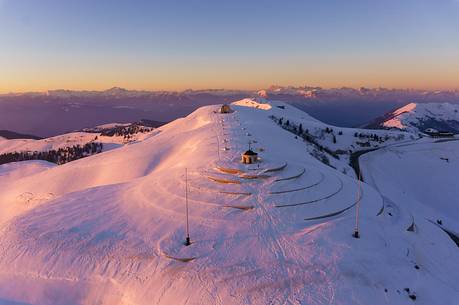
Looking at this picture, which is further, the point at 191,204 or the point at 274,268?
the point at 191,204

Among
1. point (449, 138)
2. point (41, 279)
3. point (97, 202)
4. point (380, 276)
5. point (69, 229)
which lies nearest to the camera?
point (380, 276)

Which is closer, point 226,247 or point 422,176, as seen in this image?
point 226,247

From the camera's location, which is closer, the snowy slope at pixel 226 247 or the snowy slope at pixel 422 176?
the snowy slope at pixel 226 247

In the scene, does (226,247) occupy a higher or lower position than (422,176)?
higher

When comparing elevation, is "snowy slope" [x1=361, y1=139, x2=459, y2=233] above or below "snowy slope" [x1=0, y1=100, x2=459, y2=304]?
below

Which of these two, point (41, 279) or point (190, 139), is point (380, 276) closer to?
point (41, 279)

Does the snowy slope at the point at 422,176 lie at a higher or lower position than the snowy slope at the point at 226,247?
lower

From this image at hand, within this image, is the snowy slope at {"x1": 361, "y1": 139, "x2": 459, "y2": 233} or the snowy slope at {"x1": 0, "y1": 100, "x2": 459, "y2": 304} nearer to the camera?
the snowy slope at {"x1": 0, "y1": 100, "x2": 459, "y2": 304}

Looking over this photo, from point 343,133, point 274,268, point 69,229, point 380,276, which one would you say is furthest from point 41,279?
point 343,133
